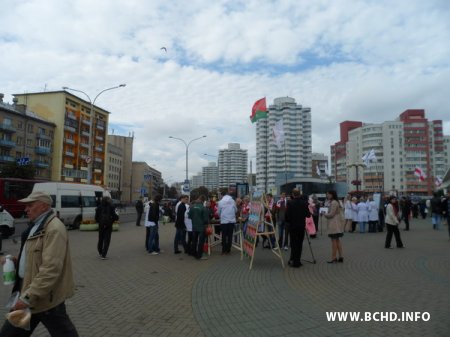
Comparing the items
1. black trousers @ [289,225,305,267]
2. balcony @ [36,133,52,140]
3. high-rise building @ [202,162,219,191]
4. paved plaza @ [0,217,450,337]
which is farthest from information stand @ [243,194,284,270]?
high-rise building @ [202,162,219,191]

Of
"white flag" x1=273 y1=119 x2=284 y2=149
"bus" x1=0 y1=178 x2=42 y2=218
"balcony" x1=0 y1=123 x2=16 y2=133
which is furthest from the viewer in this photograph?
"balcony" x1=0 y1=123 x2=16 y2=133

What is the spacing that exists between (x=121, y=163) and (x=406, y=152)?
3884 inches

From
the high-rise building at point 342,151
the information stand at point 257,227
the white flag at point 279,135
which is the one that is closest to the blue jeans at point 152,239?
the information stand at point 257,227

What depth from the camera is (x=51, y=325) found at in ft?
10.4

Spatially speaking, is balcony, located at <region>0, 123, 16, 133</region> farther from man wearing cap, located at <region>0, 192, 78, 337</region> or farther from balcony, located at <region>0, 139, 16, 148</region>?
man wearing cap, located at <region>0, 192, 78, 337</region>

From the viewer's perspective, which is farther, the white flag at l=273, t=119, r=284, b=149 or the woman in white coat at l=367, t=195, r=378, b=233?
the white flag at l=273, t=119, r=284, b=149

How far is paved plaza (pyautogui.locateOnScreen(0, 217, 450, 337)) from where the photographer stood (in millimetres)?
4730

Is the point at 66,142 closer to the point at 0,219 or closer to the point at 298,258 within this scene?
the point at 0,219

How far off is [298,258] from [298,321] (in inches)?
159

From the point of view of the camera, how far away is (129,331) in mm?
4656

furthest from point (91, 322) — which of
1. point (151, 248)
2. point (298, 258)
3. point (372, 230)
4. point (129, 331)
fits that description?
point (372, 230)

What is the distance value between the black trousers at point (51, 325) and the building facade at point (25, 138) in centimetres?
6515

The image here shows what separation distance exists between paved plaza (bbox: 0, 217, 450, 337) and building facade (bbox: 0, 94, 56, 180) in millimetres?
61071

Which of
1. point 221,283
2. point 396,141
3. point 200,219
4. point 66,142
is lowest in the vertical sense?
point 221,283
